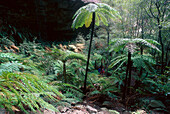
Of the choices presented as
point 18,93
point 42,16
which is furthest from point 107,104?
point 42,16

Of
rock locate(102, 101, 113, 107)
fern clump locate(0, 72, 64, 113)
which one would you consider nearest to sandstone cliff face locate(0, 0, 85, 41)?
rock locate(102, 101, 113, 107)

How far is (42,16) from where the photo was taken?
7.22 meters

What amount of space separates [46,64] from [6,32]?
12.3 ft

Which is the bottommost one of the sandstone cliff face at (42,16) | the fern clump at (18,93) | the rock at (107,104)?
the rock at (107,104)

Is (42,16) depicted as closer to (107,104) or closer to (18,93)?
(107,104)

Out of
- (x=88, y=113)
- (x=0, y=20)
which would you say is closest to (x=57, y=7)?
(x=0, y=20)

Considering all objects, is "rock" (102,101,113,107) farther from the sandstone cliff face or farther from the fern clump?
the sandstone cliff face

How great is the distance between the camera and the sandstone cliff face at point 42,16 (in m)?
5.90

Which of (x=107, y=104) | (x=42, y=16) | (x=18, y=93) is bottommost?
(x=107, y=104)

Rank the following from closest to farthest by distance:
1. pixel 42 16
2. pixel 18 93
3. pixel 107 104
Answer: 1. pixel 18 93
2. pixel 107 104
3. pixel 42 16

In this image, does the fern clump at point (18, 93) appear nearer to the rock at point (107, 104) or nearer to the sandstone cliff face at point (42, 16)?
the rock at point (107, 104)

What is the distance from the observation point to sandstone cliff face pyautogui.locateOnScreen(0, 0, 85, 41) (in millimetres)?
5904

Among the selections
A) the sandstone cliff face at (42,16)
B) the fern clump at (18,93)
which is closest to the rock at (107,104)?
the fern clump at (18,93)

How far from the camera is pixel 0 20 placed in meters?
5.33
